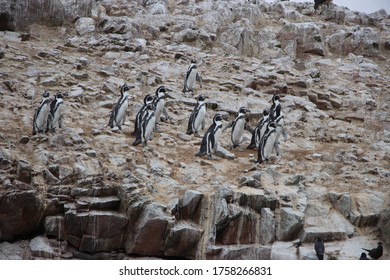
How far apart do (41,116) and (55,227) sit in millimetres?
1292

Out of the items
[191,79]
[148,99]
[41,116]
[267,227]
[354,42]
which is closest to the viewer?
[267,227]

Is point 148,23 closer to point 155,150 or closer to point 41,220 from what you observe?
point 155,150

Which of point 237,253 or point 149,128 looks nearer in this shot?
point 237,253

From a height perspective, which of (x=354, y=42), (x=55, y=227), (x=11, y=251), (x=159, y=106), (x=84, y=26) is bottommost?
(x=11, y=251)

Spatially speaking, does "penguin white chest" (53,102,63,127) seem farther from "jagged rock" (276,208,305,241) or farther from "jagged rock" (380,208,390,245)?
"jagged rock" (380,208,390,245)

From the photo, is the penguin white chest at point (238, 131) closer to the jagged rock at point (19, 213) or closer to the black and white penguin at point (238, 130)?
the black and white penguin at point (238, 130)

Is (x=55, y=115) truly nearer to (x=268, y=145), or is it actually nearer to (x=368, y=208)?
(x=268, y=145)

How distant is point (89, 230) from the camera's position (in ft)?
13.2

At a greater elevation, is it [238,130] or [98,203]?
[238,130]

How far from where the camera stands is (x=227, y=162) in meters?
4.89

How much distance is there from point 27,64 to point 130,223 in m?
3.05

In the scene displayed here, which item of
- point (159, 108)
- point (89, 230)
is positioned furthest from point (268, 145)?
point (89, 230)

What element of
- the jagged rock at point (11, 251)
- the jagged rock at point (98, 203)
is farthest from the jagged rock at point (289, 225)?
the jagged rock at point (11, 251)

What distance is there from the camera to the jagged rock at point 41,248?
3.91 m
